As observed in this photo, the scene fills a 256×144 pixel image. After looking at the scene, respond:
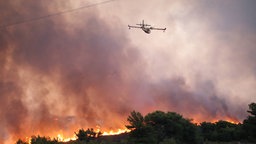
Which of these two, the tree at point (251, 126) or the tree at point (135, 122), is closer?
the tree at point (135, 122)

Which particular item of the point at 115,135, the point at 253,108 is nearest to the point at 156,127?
the point at 253,108

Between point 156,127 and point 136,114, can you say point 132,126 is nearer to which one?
point 136,114

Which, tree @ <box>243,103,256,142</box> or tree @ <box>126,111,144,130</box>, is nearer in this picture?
tree @ <box>126,111,144,130</box>

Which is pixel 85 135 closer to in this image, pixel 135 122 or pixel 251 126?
pixel 135 122

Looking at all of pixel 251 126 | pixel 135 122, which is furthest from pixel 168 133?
pixel 251 126

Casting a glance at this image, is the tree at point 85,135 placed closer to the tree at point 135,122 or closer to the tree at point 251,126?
the tree at point 135,122

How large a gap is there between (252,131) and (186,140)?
16.8m

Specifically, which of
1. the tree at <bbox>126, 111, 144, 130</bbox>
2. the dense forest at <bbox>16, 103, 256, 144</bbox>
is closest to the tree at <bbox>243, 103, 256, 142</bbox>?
the dense forest at <bbox>16, 103, 256, 144</bbox>

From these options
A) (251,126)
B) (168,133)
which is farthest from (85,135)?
(251,126)

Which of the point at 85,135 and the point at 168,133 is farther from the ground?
the point at 85,135

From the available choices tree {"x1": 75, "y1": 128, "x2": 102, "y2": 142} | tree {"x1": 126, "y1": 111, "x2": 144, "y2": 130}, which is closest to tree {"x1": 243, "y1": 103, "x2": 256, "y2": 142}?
tree {"x1": 126, "y1": 111, "x2": 144, "y2": 130}

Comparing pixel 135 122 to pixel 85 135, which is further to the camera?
pixel 85 135

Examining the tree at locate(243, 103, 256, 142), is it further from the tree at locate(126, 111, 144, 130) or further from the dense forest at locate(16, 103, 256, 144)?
the tree at locate(126, 111, 144, 130)

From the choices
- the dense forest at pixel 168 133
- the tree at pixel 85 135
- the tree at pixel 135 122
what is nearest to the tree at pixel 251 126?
the dense forest at pixel 168 133
